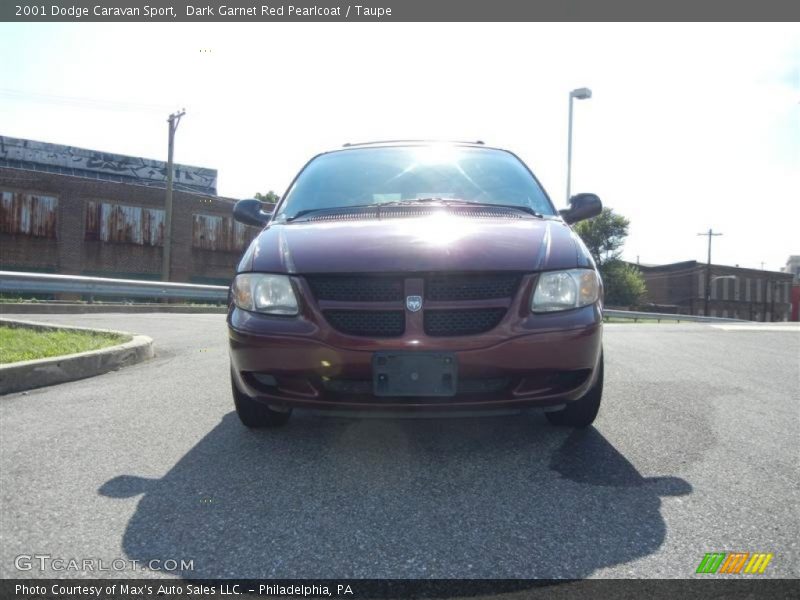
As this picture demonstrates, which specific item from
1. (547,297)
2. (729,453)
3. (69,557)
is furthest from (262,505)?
(729,453)

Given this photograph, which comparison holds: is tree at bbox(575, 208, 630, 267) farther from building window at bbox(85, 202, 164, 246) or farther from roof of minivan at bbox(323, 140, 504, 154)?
roof of minivan at bbox(323, 140, 504, 154)

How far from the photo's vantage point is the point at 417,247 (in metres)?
2.78

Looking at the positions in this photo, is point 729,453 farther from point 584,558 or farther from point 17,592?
point 17,592

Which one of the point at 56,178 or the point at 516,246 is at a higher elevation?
the point at 56,178

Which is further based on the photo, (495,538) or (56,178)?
(56,178)

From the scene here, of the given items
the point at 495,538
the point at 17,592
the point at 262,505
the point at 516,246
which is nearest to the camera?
the point at 17,592

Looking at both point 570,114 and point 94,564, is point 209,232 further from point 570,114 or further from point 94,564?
point 94,564

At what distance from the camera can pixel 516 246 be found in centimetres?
282

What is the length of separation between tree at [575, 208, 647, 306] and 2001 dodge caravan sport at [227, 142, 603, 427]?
159ft

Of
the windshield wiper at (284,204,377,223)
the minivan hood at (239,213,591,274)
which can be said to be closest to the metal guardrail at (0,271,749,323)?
the windshield wiper at (284,204,377,223)

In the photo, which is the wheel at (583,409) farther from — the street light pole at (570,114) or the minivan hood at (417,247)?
the street light pole at (570,114)

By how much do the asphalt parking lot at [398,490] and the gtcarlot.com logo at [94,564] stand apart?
25 millimetres

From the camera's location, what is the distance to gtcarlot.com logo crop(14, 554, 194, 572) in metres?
1.83

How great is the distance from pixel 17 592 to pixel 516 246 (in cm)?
220
